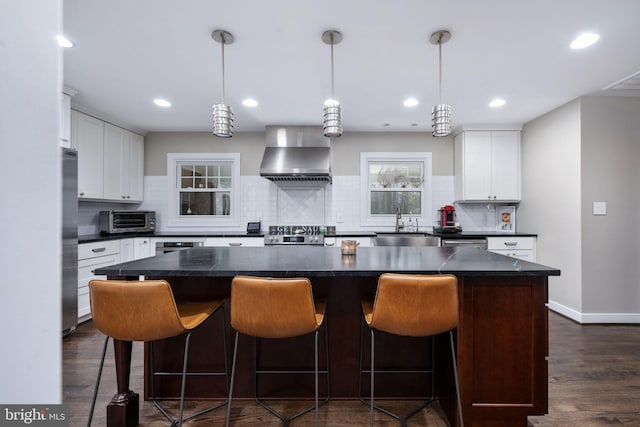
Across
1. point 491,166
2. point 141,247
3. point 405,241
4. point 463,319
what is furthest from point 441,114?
point 141,247

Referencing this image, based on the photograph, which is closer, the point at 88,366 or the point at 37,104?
the point at 37,104

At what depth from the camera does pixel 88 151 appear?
355 cm

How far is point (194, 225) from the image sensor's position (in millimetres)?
4562

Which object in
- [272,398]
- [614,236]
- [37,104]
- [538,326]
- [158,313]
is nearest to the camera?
[37,104]

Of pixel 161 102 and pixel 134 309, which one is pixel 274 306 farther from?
pixel 161 102

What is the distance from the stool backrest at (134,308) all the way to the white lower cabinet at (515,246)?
3.81 metres

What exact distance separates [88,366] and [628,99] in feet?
18.7

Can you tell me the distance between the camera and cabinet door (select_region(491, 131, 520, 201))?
4121mm

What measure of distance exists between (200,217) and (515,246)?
4.45 m

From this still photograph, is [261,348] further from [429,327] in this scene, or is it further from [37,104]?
[37,104]

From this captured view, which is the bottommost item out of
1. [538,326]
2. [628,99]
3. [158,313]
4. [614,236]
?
[538,326]

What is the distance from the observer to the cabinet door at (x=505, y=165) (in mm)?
4121

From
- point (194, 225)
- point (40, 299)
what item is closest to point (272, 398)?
point (40, 299)

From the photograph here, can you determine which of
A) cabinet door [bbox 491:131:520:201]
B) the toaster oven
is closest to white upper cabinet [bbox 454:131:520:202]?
cabinet door [bbox 491:131:520:201]
